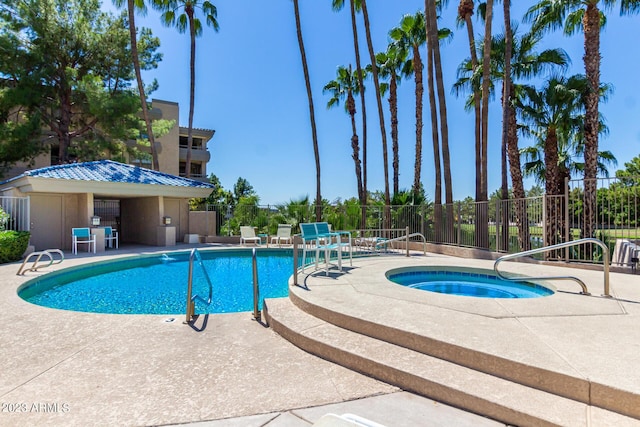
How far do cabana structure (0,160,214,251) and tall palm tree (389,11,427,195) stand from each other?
1195 centimetres

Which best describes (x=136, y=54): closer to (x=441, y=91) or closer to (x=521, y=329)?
(x=441, y=91)

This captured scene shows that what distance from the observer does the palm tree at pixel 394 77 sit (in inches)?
760

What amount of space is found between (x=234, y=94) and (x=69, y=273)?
2059 centimetres

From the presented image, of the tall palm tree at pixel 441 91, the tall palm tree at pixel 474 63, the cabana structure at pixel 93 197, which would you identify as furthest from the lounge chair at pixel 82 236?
the tall palm tree at pixel 474 63

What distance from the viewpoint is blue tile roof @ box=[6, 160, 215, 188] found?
1340cm

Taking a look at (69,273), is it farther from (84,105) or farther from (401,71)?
(401,71)

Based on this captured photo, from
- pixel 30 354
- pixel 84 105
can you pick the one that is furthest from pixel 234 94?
pixel 30 354

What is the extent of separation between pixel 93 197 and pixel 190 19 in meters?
13.4

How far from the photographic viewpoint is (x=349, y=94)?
23.7 m

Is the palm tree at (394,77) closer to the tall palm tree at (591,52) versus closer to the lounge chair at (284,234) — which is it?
the lounge chair at (284,234)

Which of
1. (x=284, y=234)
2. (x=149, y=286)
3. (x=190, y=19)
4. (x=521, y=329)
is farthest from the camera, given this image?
(x=190, y=19)

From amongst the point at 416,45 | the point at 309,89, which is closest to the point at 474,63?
the point at 416,45

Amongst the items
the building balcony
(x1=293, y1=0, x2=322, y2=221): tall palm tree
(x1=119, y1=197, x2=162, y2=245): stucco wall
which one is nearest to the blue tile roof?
(x1=119, y1=197, x2=162, y2=245): stucco wall

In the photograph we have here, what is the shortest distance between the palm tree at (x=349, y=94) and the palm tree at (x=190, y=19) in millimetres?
8871
